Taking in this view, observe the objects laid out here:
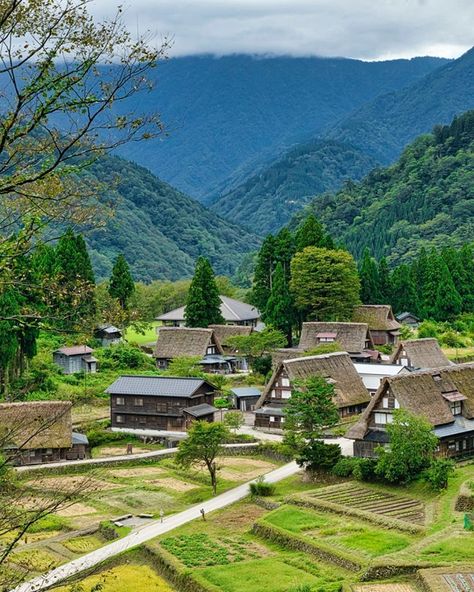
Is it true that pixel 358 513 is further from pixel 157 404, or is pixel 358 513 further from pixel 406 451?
pixel 157 404

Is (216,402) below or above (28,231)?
below

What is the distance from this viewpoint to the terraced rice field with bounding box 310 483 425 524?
27.9 meters

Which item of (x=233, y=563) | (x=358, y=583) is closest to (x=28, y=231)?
(x=358, y=583)

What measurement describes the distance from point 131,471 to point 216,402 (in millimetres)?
10194

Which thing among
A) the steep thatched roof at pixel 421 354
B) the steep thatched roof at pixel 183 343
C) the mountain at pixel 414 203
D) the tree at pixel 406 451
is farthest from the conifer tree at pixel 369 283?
the tree at pixel 406 451

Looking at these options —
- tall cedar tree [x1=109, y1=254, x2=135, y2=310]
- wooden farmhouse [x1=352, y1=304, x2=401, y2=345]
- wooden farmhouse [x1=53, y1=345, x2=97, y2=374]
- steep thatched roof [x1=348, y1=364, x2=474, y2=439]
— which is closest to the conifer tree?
wooden farmhouse [x1=352, y1=304, x2=401, y2=345]

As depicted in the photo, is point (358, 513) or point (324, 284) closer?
point (358, 513)

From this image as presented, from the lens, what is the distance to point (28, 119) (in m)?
9.50

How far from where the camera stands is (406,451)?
30.9 m

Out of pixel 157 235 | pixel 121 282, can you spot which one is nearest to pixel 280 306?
pixel 121 282

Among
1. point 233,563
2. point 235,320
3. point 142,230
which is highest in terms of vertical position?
point 142,230

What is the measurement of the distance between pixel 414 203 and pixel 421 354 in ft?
205

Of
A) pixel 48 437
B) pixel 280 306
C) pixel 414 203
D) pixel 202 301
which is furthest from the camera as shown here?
pixel 414 203

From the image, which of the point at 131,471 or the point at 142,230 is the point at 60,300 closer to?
the point at 131,471
